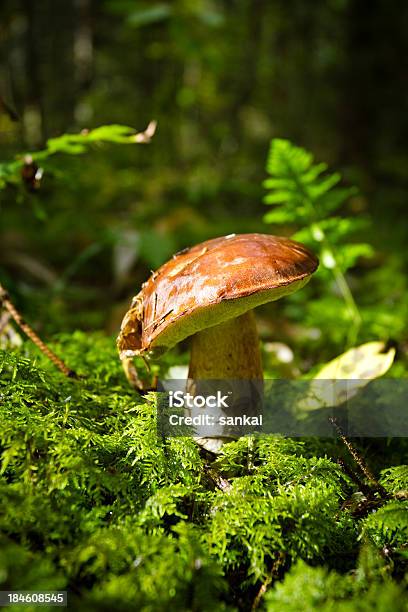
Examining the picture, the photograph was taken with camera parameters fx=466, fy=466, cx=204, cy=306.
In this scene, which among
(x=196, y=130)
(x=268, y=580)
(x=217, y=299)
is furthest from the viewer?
(x=196, y=130)

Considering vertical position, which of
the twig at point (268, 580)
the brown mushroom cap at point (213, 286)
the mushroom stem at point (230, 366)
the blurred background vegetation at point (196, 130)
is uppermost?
the blurred background vegetation at point (196, 130)

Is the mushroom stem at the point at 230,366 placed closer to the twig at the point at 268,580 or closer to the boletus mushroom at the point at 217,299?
the boletus mushroom at the point at 217,299

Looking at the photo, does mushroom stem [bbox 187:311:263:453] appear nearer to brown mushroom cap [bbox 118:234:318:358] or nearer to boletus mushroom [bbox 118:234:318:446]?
boletus mushroom [bbox 118:234:318:446]

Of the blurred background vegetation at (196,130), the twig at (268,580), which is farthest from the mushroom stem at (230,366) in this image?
the blurred background vegetation at (196,130)

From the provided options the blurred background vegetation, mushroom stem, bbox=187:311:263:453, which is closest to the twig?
mushroom stem, bbox=187:311:263:453

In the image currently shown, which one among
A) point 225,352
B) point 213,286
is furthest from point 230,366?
point 213,286

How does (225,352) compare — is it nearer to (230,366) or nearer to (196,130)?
(230,366)

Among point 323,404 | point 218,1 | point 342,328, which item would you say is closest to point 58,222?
point 342,328
